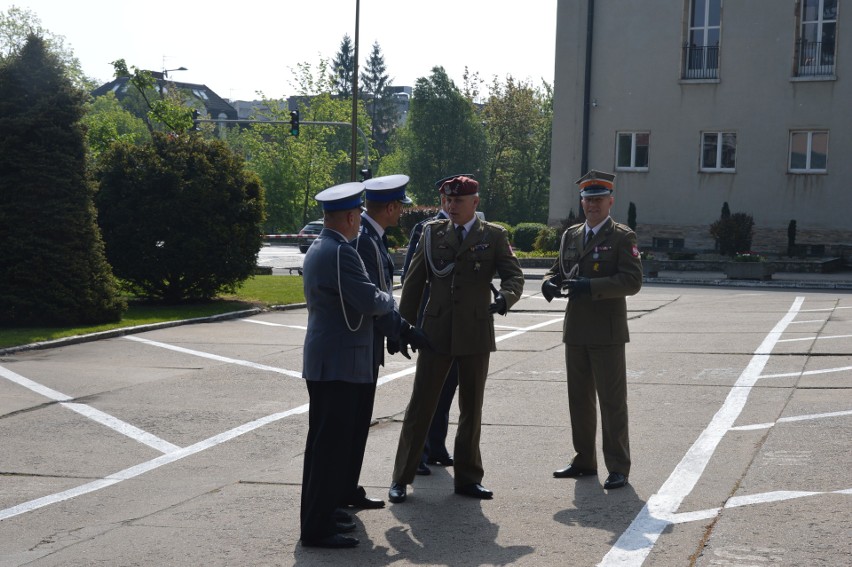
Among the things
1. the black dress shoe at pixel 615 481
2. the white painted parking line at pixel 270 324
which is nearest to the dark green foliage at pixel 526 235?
the white painted parking line at pixel 270 324

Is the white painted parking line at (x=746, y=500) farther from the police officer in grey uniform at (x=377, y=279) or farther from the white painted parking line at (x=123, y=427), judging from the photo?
the white painted parking line at (x=123, y=427)

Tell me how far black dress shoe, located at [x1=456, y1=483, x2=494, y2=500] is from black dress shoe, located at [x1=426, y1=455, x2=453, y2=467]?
0.91 metres

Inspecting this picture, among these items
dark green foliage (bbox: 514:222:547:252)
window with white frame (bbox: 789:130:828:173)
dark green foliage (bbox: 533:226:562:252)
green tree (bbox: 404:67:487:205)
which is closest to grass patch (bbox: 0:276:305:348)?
dark green foliage (bbox: 533:226:562:252)

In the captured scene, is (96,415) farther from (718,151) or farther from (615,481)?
(718,151)

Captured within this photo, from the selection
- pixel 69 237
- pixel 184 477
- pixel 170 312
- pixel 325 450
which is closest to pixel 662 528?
pixel 325 450

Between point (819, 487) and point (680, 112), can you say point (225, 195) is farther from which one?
point (680, 112)

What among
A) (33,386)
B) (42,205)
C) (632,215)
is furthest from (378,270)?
(632,215)

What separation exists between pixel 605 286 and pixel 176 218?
14463 mm

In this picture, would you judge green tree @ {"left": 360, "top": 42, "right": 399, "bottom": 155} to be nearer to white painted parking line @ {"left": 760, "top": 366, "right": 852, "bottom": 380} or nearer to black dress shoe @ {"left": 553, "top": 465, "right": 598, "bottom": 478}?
white painted parking line @ {"left": 760, "top": 366, "right": 852, "bottom": 380}

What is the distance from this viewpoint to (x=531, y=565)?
17.7ft

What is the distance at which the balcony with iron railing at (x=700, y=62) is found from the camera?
3812cm

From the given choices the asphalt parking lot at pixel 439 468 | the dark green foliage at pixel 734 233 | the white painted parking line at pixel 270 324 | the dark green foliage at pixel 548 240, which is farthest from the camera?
the dark green foliage at pixel 548 240

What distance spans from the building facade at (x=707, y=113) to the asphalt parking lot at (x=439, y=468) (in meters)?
23.3

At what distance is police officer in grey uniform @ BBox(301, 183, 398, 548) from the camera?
583 cm
